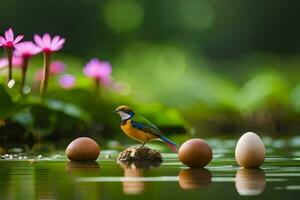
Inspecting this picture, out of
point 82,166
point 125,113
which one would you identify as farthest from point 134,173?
point 125,113

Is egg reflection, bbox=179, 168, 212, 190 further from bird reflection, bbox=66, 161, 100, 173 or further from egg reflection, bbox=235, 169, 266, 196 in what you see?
bird reflection, bbox=66, 161, 100, 173

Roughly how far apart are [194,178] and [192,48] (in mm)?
19454

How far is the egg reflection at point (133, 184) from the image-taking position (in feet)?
20.0

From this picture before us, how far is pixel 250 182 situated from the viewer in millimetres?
6625

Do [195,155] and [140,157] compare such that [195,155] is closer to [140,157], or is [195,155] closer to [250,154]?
[250,154]

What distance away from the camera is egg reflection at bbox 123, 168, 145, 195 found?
20.0 ft

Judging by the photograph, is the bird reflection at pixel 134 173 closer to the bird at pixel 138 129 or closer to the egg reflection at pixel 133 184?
the egg reflection at pixel 133 184

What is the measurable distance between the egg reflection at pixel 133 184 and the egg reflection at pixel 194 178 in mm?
240

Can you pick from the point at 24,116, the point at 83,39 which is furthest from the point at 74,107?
the point at 83,39

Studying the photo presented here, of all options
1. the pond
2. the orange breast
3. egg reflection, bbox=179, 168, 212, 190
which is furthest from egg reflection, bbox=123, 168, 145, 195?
the orange breast

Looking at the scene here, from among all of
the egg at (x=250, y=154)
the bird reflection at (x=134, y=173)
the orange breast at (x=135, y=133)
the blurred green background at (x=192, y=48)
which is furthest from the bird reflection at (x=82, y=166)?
the blurred green background at (x=192, y=48)

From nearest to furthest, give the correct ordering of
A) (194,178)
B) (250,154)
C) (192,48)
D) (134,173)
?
(194,178) → (134,173) → (250,154) → (192,48)

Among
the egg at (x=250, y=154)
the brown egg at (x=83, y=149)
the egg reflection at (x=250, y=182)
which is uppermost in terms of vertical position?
the brown egg at (x=83, y=149)

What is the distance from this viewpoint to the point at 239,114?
17.0 m
